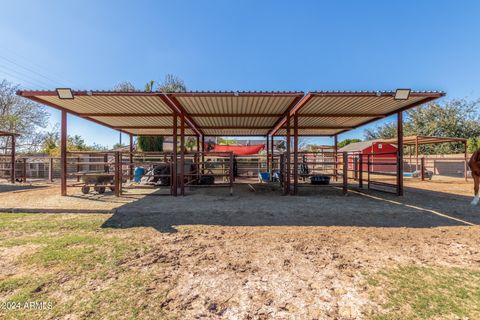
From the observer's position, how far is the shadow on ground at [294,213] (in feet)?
13.0

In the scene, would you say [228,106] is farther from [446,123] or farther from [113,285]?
[446,123]

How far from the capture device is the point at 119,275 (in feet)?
7.18

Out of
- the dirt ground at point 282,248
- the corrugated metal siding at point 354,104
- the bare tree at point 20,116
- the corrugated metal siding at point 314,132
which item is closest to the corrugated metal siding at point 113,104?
the dirt ground at point 282,248

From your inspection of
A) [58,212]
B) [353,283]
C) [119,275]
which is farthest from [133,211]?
[353,283]

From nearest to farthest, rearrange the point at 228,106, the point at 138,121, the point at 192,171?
the point at 228,106 → the point at 138,121 → the point at 192,171

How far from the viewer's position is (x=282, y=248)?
2.88m

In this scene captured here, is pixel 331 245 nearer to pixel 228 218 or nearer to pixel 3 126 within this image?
A: pixel 228 218

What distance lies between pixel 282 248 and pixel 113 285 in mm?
1911

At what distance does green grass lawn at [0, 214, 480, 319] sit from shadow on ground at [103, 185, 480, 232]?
102cm

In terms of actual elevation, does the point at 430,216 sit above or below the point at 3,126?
below

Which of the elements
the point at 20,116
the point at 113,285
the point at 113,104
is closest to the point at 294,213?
the point at 113,285

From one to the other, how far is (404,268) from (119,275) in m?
2.95

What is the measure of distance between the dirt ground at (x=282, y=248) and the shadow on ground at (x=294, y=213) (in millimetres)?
21

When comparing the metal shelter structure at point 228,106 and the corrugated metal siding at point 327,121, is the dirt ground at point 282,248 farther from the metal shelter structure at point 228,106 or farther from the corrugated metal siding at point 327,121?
the corrugated metal siding at point 327,121
